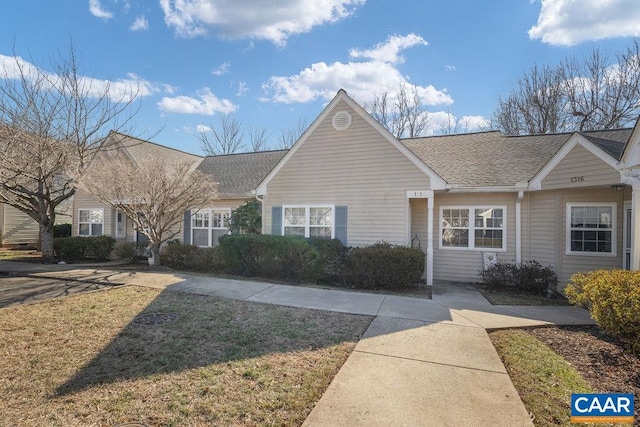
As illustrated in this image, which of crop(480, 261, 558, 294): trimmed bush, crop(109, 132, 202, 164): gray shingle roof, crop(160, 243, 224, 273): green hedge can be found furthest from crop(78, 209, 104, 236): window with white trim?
crop(480, 261, 558, 294): trimmed bush

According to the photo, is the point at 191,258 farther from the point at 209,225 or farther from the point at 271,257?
the point at 271,257

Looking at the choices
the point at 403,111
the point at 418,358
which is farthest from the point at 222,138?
the point at 418,358

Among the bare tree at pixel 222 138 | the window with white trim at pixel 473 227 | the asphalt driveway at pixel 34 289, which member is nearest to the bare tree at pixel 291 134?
the bare tree at pixel 222 138

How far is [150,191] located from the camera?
10711 mm

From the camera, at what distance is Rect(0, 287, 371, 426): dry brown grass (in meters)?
3.04

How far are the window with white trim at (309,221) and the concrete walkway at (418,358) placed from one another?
2.91 metres

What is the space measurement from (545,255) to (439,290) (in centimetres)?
370

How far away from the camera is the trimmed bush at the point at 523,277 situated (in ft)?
29.7

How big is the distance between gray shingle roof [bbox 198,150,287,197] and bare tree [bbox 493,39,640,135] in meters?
18.8

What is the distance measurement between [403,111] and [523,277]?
2283 cm

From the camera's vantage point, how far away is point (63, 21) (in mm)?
12398

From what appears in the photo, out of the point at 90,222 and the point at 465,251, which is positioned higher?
the point at 90,222

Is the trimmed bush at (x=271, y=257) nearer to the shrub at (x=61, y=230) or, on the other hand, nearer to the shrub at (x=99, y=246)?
the shrub at (x=99, y=246)

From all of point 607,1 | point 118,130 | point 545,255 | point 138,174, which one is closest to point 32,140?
point 118,130
